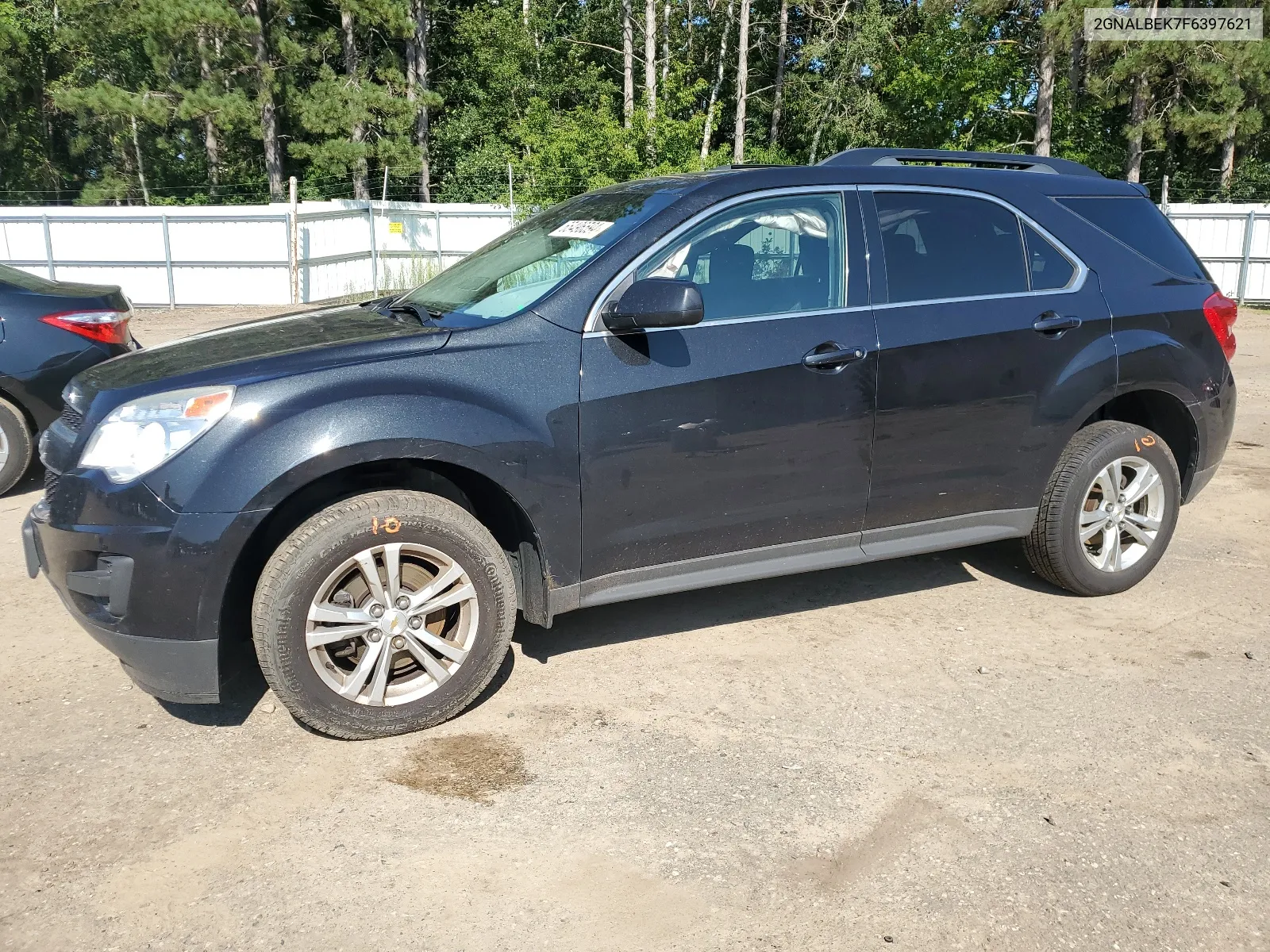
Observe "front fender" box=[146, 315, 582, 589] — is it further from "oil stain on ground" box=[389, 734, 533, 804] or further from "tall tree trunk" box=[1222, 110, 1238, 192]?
"tall tree trunk" box=[1222, 110, 1238, 192]

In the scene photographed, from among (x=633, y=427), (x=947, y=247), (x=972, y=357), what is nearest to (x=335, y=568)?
(x=633, y=427)

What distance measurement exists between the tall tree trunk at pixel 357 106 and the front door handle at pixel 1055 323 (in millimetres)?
29830

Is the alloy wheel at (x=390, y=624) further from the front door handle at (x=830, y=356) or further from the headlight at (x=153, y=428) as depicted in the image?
the front door handle at (x=830, y=356)

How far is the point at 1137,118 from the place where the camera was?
3080 centimetres

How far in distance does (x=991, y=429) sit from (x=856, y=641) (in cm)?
102

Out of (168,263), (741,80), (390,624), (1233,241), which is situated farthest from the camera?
(741,80)

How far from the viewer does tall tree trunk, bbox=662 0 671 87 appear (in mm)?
35441

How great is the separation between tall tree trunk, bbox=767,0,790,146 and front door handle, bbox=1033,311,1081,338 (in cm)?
3440

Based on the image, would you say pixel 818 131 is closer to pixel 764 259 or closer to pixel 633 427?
pixel 764 259

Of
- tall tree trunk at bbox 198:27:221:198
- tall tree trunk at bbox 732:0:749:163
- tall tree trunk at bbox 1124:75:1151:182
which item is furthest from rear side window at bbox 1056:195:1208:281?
tall tree trunk at bbox 198:27:221:198

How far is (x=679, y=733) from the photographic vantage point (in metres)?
3.53

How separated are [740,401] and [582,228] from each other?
0.96 metres

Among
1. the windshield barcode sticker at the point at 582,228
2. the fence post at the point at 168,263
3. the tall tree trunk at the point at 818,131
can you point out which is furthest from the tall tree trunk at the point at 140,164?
the windshield barcode sticker at the point at 582,228

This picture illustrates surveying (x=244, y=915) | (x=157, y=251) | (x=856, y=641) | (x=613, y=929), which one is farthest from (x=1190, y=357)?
(x=157, y=251)
